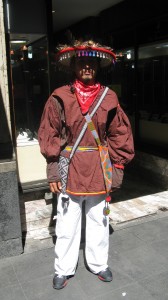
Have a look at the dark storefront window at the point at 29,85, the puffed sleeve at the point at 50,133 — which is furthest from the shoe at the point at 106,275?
the dark storefront window at the point at 29,85

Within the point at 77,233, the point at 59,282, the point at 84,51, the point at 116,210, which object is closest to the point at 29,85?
the point at 116,210

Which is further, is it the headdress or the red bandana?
the red bandana

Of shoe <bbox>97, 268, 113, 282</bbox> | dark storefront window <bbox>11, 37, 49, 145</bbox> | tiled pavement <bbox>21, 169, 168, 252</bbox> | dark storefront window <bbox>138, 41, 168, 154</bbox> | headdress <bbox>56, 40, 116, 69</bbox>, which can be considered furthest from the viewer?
dark storefront window <bbox>138, 41, 168, 154</bbox>

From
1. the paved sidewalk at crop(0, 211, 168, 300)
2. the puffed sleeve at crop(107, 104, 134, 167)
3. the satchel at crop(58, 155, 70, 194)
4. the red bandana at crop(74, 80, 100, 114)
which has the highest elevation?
the red bandana at crop(74, 80, 100, 114)

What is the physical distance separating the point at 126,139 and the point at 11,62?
2392 mm

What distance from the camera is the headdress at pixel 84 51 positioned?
265 centimetres

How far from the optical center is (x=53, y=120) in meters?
2.77

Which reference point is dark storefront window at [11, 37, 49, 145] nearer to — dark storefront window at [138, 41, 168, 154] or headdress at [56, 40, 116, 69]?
headdress at [56, 40, 116, 69]

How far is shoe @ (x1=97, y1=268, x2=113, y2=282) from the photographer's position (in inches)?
119

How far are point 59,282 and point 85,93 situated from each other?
1711 mm

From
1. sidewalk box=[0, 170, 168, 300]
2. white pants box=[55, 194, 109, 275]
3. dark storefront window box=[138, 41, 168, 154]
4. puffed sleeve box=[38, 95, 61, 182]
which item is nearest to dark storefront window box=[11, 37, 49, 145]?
sidewalk box=[0, 170, 168, 300]

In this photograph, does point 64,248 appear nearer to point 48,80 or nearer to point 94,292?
point 94,292

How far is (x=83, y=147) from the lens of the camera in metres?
2.82

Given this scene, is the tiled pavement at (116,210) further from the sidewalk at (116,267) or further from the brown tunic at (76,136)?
the brown tunic at (76,136)
